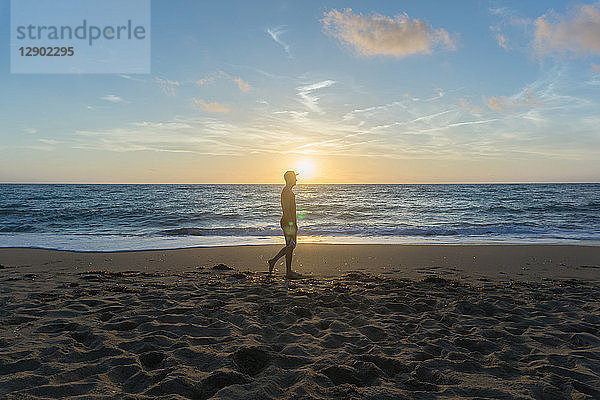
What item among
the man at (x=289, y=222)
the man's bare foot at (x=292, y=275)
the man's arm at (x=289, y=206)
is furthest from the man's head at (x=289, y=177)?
the man's bare foot at (x=292, y=275)

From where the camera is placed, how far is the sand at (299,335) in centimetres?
296

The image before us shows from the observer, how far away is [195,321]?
4.39 meters

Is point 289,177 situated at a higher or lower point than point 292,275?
higher

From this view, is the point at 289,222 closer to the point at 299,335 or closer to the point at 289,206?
the point at 289,206

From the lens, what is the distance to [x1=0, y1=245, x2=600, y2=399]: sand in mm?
2957

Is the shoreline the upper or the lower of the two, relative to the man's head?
lower

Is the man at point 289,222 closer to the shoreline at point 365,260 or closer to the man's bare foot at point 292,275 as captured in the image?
the man's bare foot at point 292,275

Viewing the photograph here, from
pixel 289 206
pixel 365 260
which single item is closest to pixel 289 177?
pixel 289 206

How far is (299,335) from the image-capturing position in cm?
402

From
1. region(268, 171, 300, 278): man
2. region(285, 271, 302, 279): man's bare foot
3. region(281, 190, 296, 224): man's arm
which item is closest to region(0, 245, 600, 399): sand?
region(285, 271, 302, 279): man's bare foot

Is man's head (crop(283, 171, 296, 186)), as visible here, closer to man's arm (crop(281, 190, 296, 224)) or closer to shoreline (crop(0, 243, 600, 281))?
man's arm (crop(281, 190, 296, 224))

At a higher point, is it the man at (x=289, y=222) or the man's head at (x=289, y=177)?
the man's head at (x=289, y=177)

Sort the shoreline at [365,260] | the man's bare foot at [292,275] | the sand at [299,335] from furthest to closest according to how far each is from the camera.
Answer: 1. the shoreline at [365,260]
2. the man's bare foot at [292,275]
3. the sand at [299,335]

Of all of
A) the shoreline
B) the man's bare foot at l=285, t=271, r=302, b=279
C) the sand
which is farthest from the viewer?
the shoreline
